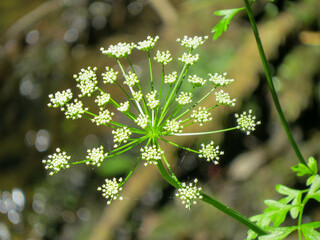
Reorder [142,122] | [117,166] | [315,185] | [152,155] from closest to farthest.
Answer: [152,155] → [142,122] → [315,185] → [117,166]

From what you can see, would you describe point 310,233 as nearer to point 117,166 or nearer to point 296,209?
point 296,209

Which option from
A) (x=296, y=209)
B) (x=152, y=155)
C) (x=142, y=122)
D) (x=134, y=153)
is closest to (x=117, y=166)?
(x=134, y=153)

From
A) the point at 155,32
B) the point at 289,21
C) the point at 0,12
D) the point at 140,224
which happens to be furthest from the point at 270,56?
the point at 0,12

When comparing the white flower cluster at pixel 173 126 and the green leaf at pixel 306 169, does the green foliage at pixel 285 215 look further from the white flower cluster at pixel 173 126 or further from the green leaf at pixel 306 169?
the white flower cluster at pixel 173 126

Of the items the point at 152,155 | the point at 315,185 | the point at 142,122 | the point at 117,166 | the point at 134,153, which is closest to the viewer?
the point at 152,155

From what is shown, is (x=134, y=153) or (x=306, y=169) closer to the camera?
(x=306, y=169)

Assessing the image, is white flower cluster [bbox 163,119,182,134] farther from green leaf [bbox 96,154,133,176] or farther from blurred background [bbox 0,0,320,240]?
green leaf [bbox 96,154,133,176]
